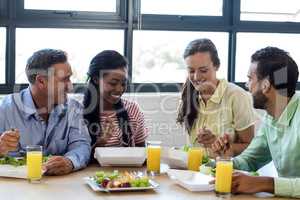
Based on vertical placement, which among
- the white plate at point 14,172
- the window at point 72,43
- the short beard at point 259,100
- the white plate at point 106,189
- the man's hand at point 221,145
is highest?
the window at point 72,43

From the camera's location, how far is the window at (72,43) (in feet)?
12.4

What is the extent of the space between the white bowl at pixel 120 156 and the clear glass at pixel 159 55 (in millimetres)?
1544

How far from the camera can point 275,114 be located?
7.93 feet

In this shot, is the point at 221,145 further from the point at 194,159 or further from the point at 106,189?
the point at 106,189

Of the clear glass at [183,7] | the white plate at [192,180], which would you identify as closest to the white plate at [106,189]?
the white plate at [192,180]

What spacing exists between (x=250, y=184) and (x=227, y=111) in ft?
3.21

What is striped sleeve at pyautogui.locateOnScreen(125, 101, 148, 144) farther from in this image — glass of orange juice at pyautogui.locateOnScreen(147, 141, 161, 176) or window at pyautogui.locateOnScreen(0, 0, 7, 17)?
window at pyautogui.locateOnScreen(0, 0, 7, 17)

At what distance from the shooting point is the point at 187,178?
7.14 ft

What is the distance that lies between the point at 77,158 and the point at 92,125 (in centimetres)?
45

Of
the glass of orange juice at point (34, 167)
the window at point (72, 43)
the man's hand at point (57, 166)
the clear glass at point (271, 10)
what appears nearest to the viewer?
the glass of orange juice at point (34, 167)

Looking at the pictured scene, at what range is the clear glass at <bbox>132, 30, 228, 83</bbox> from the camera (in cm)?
401

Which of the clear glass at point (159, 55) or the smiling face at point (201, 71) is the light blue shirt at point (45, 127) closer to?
the smiling face at point (201, 71)

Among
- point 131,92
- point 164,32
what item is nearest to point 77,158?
point 131,92

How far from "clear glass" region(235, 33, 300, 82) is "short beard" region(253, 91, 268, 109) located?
6.00 ft
